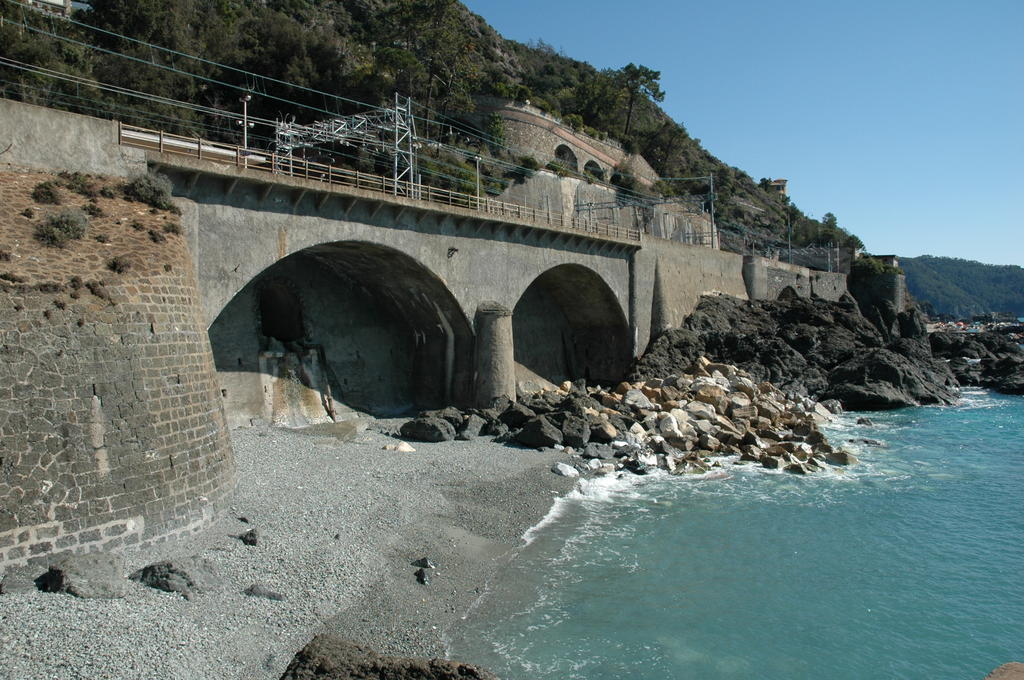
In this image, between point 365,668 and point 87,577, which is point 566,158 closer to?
point 87,577

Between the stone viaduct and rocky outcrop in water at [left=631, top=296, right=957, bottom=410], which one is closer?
the stone viaduct

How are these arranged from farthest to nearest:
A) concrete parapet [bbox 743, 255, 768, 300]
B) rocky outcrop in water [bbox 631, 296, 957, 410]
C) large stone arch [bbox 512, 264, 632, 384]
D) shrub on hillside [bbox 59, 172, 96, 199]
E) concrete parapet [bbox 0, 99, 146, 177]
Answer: concrete parapet [bbox 743, 255, 768, 300] → rocky outcrop in water [bbox 631, 296, 957, 410] → large stone arch [bbox 512, 264, 632, 384] → shrub on hillside [bbox 59, 172, 96, 199] → concrete parapet [bbox 0, 99, 146, 177]

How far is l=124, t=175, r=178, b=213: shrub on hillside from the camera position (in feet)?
54.0

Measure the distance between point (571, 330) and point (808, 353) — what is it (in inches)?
547

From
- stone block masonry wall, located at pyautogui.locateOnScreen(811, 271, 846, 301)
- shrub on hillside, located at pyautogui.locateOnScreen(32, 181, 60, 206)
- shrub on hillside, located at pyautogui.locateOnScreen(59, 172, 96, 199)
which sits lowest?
shrub on hillside, located at pyautogui.locateOnScreen(32, 181, 60, 206)

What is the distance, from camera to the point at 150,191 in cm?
1662

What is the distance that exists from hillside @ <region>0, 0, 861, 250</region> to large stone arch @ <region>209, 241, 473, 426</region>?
5.70 meters

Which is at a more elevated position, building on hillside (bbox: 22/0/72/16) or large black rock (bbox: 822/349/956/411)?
building on hillside (bbox: 22/0/72/16)

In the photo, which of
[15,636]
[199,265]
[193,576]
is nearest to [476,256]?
[199,265]

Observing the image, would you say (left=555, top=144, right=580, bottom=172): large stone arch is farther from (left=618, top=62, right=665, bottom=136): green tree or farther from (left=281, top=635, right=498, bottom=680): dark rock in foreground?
(left=281, top=635, right=498, bottom=680): dark rock in foreground

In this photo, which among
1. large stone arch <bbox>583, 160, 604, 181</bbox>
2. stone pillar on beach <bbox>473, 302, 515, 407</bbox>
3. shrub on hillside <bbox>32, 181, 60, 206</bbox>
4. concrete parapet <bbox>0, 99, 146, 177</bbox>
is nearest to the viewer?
shrub on hillside <bbox>32, 181, 60, 206</bbox>

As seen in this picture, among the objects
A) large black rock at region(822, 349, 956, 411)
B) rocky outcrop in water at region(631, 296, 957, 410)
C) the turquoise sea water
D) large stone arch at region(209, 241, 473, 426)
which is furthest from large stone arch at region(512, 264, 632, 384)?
the turquoise sea water

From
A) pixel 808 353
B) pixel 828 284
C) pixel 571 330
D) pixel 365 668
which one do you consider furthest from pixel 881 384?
pixel 365 668

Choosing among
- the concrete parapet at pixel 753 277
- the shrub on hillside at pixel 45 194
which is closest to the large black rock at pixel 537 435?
the shrub on hillside at pixel 45 194
